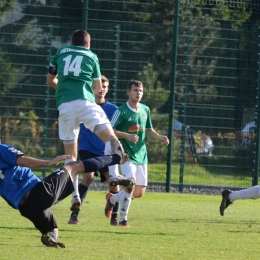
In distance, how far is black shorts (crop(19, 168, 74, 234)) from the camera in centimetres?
754

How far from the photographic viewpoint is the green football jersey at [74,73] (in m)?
9.47

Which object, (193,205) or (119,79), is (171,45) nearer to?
(119,79)

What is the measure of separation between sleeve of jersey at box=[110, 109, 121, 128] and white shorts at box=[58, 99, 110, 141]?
4.47ft

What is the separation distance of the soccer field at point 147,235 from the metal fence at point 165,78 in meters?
4.20

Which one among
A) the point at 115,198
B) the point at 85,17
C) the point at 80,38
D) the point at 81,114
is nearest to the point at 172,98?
the point at 85,17

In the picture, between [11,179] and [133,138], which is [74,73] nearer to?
[133,138]

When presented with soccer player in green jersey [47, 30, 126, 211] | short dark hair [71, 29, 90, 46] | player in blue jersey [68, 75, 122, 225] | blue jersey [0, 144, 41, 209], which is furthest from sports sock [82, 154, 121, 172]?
player in blue jersey [68, 75, 122, 225]

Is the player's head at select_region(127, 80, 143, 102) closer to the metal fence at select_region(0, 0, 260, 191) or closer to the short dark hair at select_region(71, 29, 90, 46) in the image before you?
the short dark hair at select_region(71, 29, 90, 46)

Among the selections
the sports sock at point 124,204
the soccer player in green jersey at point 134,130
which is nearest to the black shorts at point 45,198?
the sports sock at point 124,204

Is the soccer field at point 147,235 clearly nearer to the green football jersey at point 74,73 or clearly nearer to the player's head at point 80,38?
the green football jersey at point 74,73

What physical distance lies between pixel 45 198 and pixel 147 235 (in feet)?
6.70

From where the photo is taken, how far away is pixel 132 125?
11.2 metres

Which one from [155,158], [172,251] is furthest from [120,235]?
[155,158]

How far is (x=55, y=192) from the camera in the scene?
25.0ft
